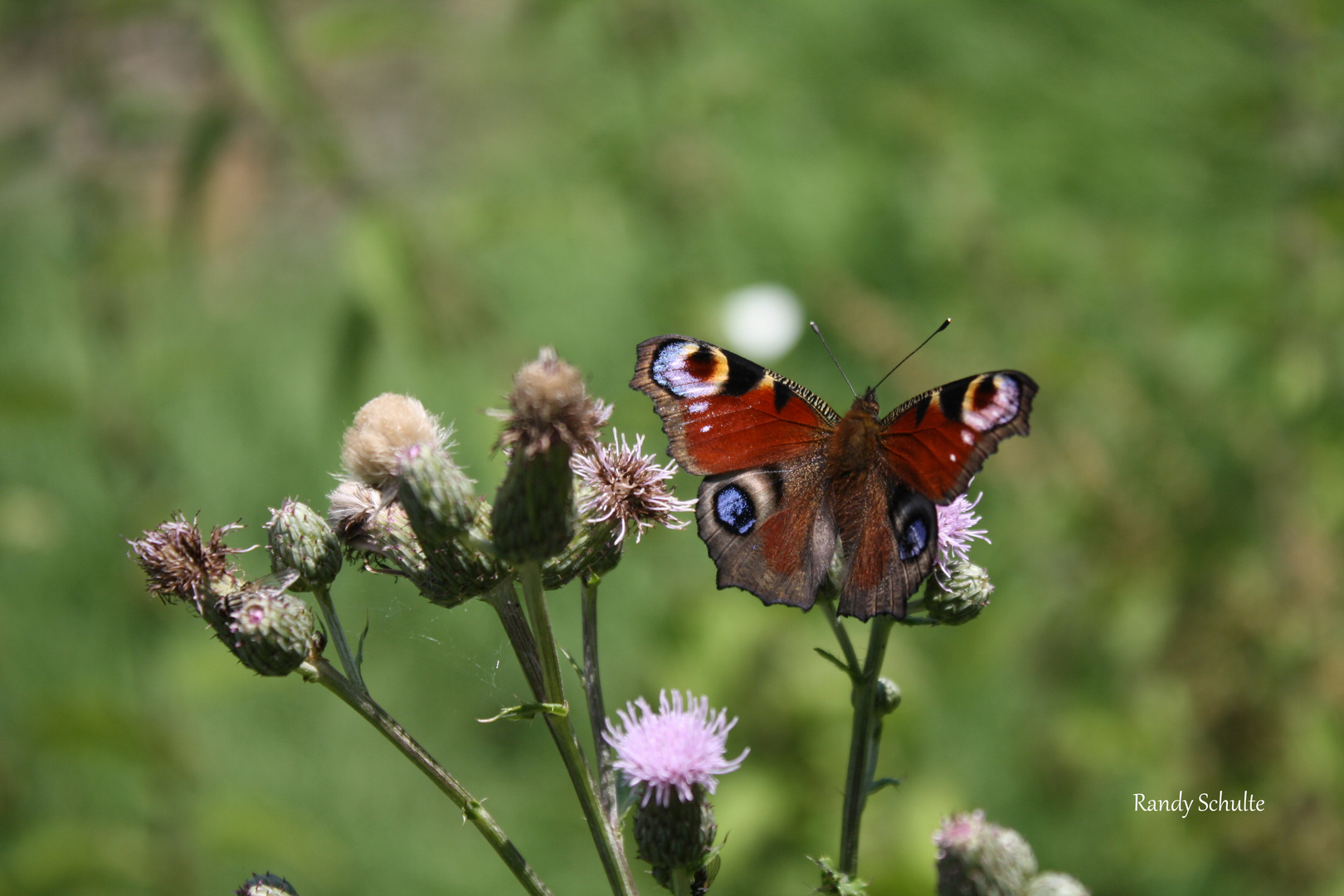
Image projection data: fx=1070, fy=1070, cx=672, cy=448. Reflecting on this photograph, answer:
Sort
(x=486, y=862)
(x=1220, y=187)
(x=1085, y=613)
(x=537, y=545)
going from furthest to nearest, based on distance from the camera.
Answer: (x=1220, y=187), (x=486, y=862), (x=1085, y=613), (x=537, y=545)

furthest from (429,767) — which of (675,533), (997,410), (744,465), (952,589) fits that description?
(675,533)

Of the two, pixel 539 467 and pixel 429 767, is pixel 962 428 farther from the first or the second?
pixel 429 767

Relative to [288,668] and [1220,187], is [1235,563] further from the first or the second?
[1220,187]

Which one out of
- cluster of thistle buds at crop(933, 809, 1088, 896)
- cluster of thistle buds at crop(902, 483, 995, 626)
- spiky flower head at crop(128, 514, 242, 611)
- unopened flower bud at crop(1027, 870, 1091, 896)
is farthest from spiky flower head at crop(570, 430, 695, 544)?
unopened flower bud at crop(1027, 870, 1091, 896)

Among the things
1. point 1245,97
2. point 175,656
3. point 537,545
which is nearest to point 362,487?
point 537,545

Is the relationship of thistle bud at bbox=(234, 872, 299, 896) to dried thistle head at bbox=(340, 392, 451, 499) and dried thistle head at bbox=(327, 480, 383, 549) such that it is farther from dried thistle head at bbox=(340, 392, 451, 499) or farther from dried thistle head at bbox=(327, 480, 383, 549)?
dried thistle head at bbox=(340, 392, 451, 499)

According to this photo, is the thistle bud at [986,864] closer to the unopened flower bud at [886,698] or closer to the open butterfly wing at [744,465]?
the unopened flower bud at [886,698]

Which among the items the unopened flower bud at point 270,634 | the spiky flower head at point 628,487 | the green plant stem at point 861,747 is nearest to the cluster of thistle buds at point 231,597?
the unopened flower bud at point 270,634
